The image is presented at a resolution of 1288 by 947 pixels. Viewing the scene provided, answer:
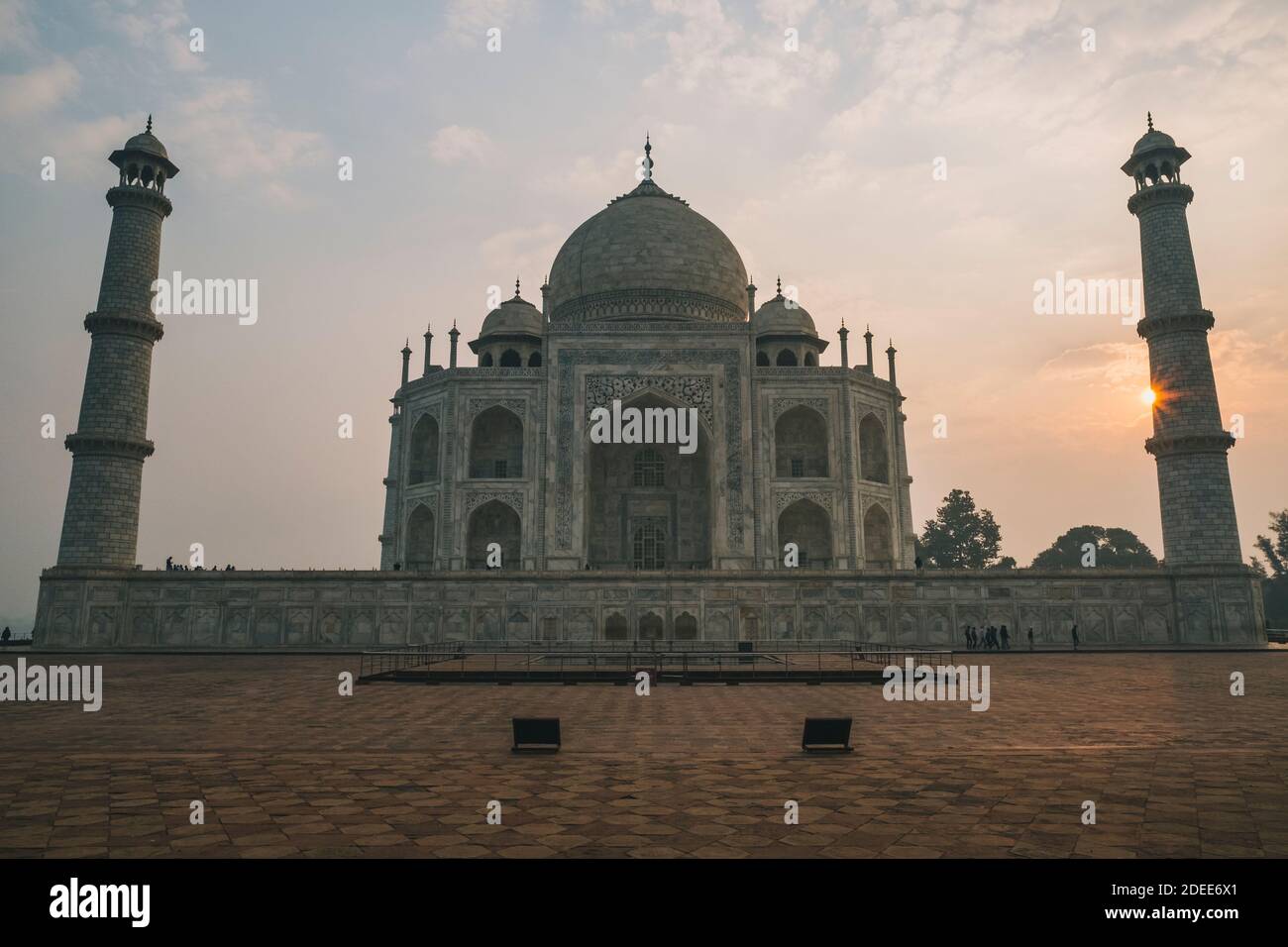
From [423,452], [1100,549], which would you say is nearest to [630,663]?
[423,452]

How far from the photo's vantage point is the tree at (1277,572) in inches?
1797

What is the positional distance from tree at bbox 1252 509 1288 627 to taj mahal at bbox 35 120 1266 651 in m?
27.1

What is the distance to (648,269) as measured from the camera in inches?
1430

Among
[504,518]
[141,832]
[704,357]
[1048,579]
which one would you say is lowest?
[141,832]

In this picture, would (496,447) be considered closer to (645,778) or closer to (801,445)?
(801,445)

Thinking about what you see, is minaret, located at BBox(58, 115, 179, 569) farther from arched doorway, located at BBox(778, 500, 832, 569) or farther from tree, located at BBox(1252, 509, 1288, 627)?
tree, located at BBox(1252, 509, 1288, 627)

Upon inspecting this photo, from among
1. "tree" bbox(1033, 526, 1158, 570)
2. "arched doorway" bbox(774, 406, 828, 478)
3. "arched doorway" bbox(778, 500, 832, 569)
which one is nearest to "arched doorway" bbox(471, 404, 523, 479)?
"arched doorway" bbox(774, 406, 828, 478)

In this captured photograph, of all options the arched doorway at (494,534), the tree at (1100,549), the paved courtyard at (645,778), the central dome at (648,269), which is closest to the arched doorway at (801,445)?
the central dome at (648,269)

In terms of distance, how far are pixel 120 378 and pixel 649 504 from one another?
18204 mm

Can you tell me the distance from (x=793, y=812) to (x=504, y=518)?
2758 cm

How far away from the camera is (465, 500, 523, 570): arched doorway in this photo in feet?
103
